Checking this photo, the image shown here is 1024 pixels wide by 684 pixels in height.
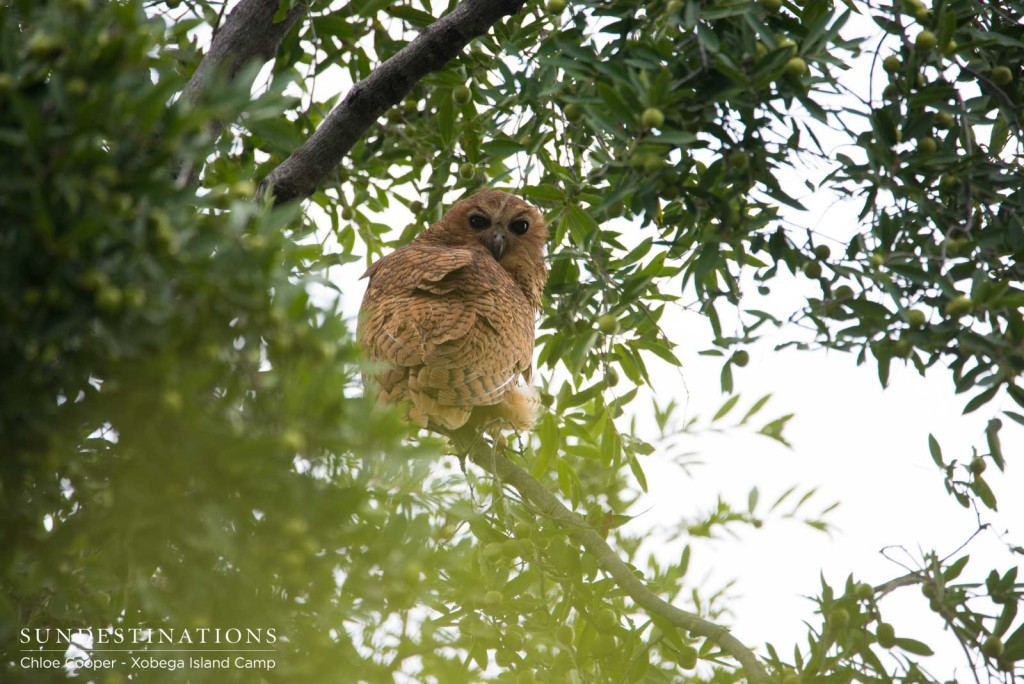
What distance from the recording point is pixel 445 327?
2830mm

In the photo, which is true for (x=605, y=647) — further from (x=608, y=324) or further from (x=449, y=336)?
(x=449, y=336)

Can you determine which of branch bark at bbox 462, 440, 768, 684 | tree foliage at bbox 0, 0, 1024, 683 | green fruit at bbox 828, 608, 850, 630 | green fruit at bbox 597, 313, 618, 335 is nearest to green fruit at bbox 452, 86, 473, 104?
tree foliage at bbox 0, 0, 1024, 683

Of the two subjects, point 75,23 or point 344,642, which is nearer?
point 75,23

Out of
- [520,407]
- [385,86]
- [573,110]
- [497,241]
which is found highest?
[497,241]

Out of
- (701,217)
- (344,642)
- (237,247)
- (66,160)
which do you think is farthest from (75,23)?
(701,217)

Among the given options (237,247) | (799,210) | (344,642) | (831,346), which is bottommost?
(344,642)

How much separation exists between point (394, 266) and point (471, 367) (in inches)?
26.4

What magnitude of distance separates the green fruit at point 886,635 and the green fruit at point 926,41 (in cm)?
118

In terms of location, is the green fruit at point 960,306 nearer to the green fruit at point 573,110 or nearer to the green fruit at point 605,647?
the green fruit at point 573,110

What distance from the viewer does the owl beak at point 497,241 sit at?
395 centimetres

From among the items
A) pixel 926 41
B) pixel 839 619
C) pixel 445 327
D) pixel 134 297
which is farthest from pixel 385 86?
pixel 839 619

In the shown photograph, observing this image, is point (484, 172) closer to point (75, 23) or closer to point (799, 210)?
point (799, 210)

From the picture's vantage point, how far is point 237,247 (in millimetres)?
1090

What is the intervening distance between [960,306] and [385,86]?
147cm
